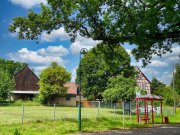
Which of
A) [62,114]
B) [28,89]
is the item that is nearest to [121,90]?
[62,114]

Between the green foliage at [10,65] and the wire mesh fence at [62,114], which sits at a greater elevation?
the green foliage at [10,65]

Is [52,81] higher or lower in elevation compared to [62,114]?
higher

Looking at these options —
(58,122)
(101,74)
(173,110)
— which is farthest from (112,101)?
(58,122)

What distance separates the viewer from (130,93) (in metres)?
52.2

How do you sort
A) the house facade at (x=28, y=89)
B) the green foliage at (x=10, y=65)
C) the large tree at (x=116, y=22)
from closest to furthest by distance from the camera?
the large tree at (x=116, y=22) → the house facade at (x=28, y=89) → the green foliage at (x=10, y=65)

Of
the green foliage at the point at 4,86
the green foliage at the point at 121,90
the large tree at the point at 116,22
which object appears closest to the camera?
the large tree at the point at 116,22

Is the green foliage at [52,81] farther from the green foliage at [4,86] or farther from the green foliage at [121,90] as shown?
the green foliage at [121,90]

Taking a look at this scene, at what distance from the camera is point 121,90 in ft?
172

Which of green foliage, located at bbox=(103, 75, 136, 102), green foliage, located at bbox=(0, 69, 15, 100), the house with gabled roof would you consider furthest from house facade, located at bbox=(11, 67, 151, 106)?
green foliage, located at bbox=(103, 75, 136, 102)

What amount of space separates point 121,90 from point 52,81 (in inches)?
1165

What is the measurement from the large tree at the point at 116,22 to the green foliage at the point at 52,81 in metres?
51.3

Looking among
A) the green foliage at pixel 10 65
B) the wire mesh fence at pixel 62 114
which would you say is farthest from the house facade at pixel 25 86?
the green foliage at pixel 10 65

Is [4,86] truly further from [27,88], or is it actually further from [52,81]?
[27,88]

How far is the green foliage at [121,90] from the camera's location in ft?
171
